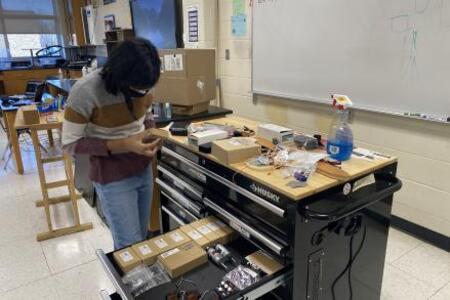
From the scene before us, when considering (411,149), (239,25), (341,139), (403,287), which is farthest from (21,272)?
(239,25)

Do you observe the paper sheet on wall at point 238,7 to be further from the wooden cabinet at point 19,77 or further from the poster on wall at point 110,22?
the wooden cabinet at point 19,77

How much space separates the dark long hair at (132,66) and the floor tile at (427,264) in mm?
1919

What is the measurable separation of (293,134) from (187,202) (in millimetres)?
641

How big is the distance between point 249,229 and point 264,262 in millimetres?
133

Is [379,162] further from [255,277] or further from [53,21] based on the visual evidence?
[53,21]

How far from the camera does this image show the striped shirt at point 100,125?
4.42 ft

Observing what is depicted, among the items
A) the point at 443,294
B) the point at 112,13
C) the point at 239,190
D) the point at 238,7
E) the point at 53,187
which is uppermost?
the point at 112,13

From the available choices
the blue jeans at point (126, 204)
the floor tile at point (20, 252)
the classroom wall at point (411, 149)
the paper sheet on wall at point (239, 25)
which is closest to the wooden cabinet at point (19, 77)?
the paper sheet on wall at point (239, 25)

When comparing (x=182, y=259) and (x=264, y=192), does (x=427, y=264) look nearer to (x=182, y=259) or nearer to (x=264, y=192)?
(x=264, y=192)

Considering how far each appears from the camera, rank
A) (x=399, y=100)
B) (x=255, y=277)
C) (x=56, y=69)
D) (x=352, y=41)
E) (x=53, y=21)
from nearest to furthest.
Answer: (x=255, y=277) → (x=399, y=100) → (x=352, y=41) → (x=56, y=69) → (x=53, y=21)

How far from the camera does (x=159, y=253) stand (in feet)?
4.25

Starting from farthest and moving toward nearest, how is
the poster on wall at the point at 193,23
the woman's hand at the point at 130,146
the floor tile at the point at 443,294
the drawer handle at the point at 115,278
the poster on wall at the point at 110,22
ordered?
1. the poster on wall at the point at 110,22
2. the poster on wall at the point at 193,23
3. the floor tile at the point at 443,294
4. the woman's hand at the point at 130,146
5. the drawer handle at the point at 115,278

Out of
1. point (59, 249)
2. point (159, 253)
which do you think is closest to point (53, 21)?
point (59, 249)

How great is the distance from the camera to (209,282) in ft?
3.92
